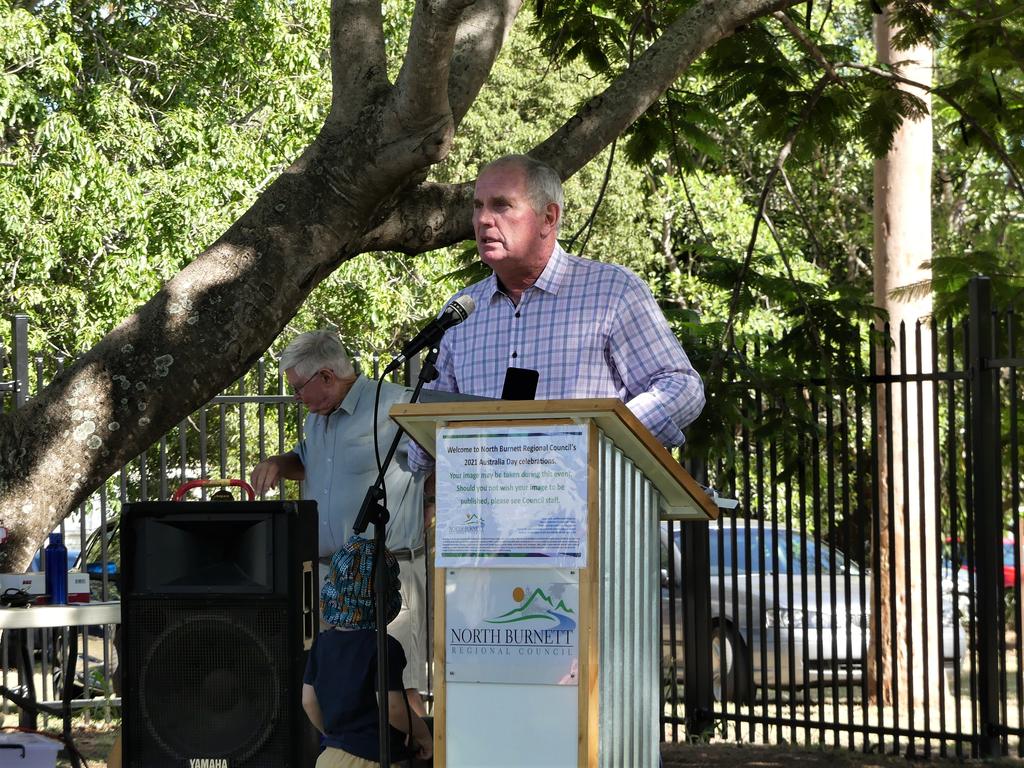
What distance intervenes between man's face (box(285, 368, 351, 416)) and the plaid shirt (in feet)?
5.19

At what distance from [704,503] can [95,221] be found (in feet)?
39.0

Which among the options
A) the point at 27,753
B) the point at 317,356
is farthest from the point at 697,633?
the point at 27,753

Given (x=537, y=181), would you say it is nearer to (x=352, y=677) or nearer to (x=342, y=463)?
(x=352, y=677)

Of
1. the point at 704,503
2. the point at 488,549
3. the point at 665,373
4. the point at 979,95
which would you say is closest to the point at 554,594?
the point at 488,549

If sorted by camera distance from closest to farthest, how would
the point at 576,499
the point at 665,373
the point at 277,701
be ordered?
the point at 576,499 → the point at 665,373 → the point at 277,701

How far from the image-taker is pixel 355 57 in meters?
5.96

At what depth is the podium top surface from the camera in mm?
2791

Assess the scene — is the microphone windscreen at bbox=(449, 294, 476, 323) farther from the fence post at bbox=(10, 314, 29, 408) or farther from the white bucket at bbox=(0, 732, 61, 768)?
the fence post at bbox=(10, 314, 29, 408)

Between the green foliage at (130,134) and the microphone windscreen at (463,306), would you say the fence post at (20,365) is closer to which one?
the microphone windscreen at (463,306)

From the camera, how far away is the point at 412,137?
556cm

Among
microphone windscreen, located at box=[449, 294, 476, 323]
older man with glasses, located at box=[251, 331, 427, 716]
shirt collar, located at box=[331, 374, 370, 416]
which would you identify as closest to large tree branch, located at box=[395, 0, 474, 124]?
older man with glasses, located at box=[251, 331, 427, 716]

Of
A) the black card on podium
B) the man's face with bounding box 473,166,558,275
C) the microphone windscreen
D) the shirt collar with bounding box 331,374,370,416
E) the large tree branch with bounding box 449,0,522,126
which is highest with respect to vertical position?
the large tree branch with bounding box 449,0,522,126

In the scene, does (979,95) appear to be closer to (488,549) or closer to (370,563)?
(370,563)

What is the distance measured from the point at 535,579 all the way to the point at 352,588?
170 centimetres
